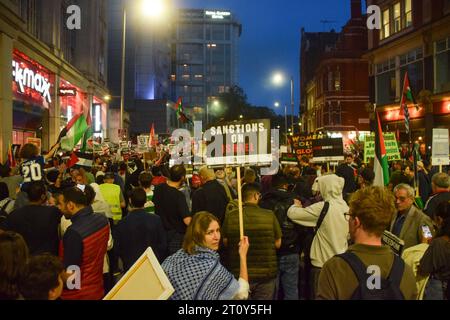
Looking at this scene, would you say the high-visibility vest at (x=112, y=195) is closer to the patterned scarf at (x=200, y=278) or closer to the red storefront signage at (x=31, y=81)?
the patterned scarf at (x=200, y=278)

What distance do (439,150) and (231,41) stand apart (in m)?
168

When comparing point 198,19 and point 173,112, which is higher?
point 198,19

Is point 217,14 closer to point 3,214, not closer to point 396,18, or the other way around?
point 396,18

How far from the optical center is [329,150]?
13.1 m

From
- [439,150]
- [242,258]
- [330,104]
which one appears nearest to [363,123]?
[330,104]

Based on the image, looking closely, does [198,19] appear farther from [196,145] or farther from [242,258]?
[242,258]

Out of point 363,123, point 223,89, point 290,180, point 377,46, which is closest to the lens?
point 290,180

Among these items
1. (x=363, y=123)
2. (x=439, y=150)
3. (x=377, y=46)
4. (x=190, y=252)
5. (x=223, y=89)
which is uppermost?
(x=223, y=89)

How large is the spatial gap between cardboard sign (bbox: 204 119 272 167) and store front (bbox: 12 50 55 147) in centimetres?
1776

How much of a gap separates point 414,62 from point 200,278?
3141cm

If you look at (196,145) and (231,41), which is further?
(231,41)

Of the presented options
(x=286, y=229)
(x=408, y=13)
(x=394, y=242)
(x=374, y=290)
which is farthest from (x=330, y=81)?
(x=374, y=290)

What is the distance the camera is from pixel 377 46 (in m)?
36.8

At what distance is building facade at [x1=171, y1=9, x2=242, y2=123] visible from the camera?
166000 mm
